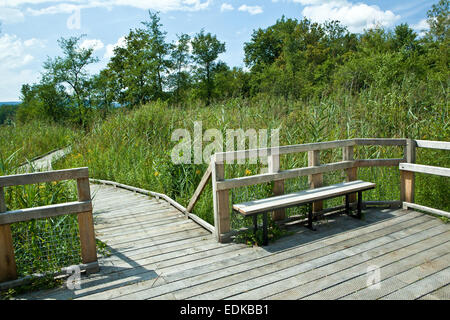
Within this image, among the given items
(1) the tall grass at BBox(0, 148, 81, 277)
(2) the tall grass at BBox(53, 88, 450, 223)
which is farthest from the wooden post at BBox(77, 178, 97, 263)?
(2) the tall grass at BBox(53, 88, 450, 223)

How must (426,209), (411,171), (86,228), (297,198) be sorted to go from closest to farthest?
(86,228)
(297,198)
(426,209)
(411,171)

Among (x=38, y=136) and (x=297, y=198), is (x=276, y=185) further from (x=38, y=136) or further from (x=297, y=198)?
(x=38, y=136)

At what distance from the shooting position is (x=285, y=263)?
326 centimetres

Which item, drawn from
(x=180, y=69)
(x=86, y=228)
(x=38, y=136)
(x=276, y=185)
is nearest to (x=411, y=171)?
(x=276, y=185)

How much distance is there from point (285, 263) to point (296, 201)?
0.80m

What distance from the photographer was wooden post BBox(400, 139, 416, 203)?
459 centimetres

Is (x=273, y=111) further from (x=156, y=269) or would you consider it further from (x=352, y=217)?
(x=156, y=269)

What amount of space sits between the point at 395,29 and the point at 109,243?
2857 centimetres

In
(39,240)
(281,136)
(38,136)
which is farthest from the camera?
(38,136)

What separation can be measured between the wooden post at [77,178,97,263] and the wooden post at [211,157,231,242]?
1312 mm

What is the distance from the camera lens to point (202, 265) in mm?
3289

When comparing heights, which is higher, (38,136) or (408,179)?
(38,136)

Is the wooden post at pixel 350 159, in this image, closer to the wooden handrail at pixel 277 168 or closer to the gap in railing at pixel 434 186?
the wooden handrail at pixel 277 168
